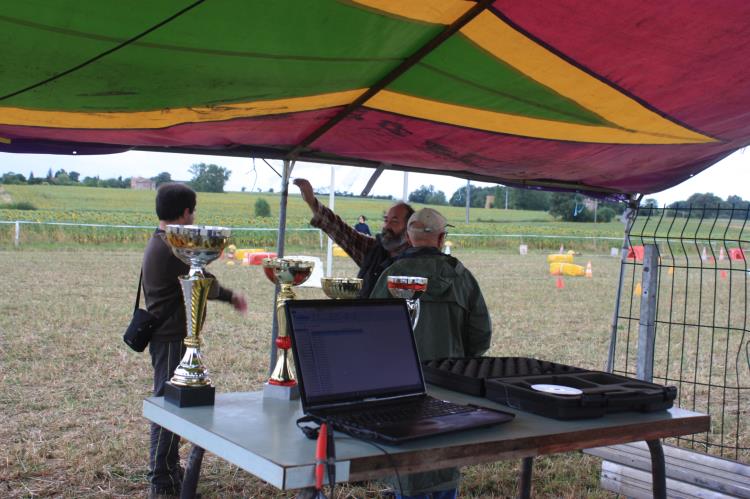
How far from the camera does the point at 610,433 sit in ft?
6.06

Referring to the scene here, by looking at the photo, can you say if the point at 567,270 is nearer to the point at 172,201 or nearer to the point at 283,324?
the point at 172,201

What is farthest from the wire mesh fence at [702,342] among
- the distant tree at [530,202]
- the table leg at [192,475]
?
the distant tree at [530,202]

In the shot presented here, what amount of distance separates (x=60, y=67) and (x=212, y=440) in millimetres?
1428

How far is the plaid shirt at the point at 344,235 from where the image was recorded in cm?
415

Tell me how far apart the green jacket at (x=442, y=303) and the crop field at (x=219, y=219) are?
54.2ft

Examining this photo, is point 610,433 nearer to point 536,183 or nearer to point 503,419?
point 503,419

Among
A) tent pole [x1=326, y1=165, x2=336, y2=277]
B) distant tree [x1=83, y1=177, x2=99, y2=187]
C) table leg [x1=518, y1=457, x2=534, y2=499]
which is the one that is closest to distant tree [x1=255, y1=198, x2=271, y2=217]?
distant tree [x1=83, y1=177, x2=99, y2=187]

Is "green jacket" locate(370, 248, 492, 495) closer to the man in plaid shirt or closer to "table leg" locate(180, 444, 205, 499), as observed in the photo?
the man in plaid shirt

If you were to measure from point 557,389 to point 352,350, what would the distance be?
56cm

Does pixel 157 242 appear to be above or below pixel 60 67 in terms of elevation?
below

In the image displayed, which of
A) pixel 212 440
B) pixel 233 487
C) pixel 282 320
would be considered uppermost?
pixel 282 320

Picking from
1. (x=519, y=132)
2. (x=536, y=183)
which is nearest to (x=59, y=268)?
(x=536, y=183)

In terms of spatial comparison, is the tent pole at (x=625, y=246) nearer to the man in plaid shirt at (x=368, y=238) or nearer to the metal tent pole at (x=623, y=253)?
the metal tent pole at (x=623, y=253)

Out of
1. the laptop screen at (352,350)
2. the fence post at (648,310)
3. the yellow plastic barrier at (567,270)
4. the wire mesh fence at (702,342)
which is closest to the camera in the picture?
the laptop screen at (352,350)
